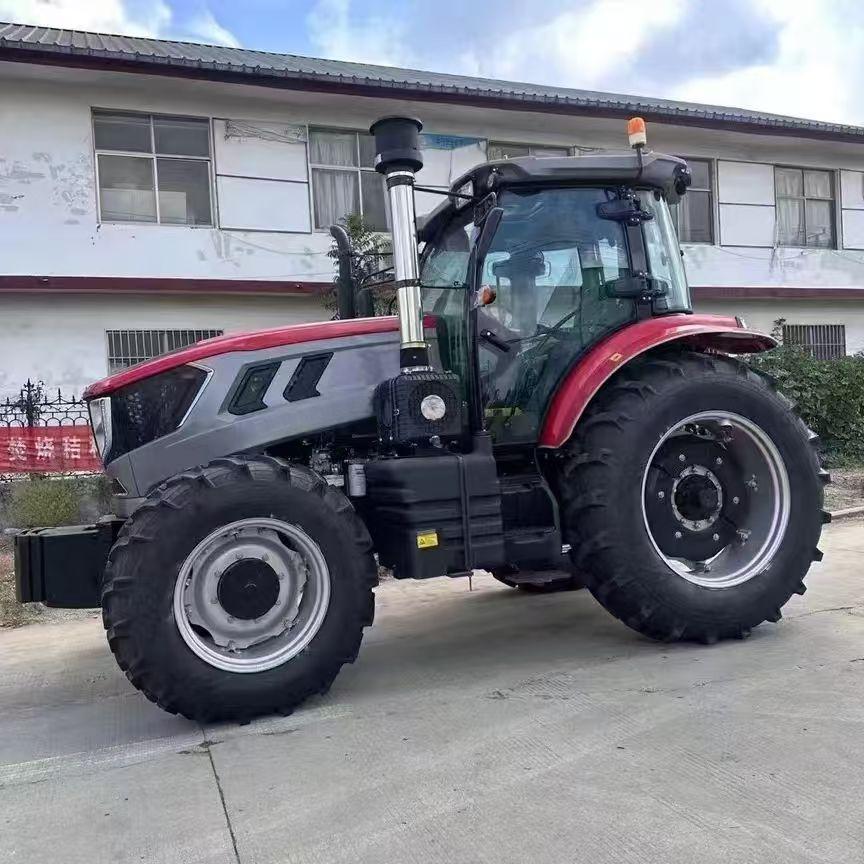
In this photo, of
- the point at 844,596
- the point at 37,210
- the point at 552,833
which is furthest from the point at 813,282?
the point at 552,833

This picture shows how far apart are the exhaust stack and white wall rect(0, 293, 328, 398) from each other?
7287 millimetres

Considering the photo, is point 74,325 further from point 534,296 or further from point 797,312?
point 797,312

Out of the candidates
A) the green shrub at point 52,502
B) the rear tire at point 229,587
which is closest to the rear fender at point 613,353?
the rear tire at point 229,587

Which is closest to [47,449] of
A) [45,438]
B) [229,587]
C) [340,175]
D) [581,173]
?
[45,438]

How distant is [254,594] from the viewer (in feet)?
11.8

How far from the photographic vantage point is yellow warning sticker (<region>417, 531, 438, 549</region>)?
3.80 m

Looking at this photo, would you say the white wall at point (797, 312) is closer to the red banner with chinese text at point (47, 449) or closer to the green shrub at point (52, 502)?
the red banner with chinese text at point (47, 449)

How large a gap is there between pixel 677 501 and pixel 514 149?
10.7m

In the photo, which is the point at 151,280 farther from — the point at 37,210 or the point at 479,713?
the point at 479,713

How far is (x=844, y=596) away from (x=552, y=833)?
3.52 meters

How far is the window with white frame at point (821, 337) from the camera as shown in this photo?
1611 centimetres

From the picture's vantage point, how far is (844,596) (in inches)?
207

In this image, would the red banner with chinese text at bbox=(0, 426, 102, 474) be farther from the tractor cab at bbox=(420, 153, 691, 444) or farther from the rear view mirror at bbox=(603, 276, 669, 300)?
the rear view mirror at bbox=(603, 276, 669, 300)

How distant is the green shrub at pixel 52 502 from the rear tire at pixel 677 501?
529 cm
